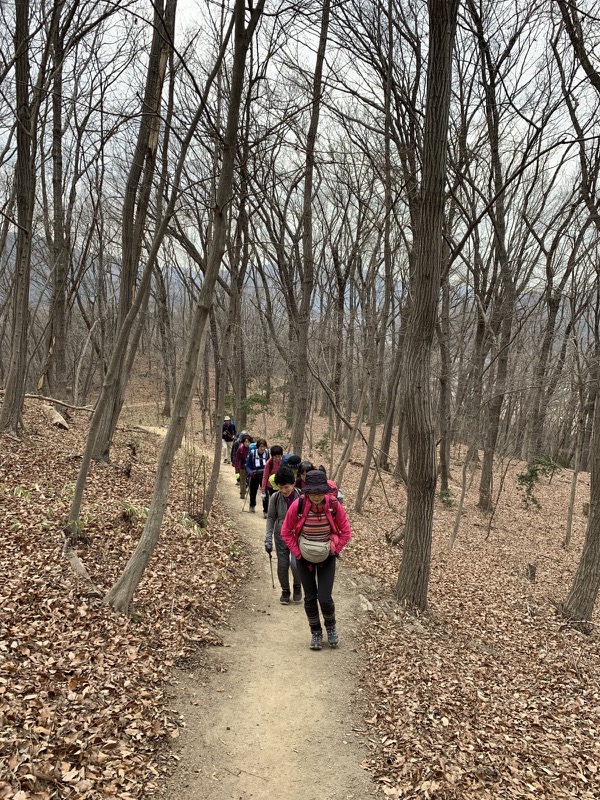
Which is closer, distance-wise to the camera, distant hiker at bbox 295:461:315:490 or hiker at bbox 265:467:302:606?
hiker at bbox 265:467:302:606

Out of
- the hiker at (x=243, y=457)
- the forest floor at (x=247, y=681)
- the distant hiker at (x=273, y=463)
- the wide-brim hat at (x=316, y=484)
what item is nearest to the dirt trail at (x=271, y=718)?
the forest floor at (x=247, y=681)

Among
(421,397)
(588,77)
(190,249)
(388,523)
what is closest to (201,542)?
(421,397)

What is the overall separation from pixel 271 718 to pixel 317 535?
1.66 meters

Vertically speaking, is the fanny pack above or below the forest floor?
above

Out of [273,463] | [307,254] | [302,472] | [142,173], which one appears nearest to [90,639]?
[302,472]

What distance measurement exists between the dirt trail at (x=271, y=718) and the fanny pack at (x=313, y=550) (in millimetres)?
1167

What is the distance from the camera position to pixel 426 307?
19.6ft

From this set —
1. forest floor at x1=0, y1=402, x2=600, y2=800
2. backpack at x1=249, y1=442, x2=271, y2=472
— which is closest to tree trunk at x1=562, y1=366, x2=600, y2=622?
forest floor at x1=0, y1=402, x2=600, y2=800

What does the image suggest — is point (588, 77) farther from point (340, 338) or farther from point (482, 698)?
point (340, 338)

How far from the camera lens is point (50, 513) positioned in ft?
21.8

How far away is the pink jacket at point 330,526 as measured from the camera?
509cm

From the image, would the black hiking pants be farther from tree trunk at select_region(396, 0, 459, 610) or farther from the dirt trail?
tree trunk at select_region(396, 0, 459, 610)

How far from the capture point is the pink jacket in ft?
16.7

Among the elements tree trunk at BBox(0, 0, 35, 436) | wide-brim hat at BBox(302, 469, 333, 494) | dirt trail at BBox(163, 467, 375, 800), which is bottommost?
dirt trail at BBox(163, 467, 375, 800)
